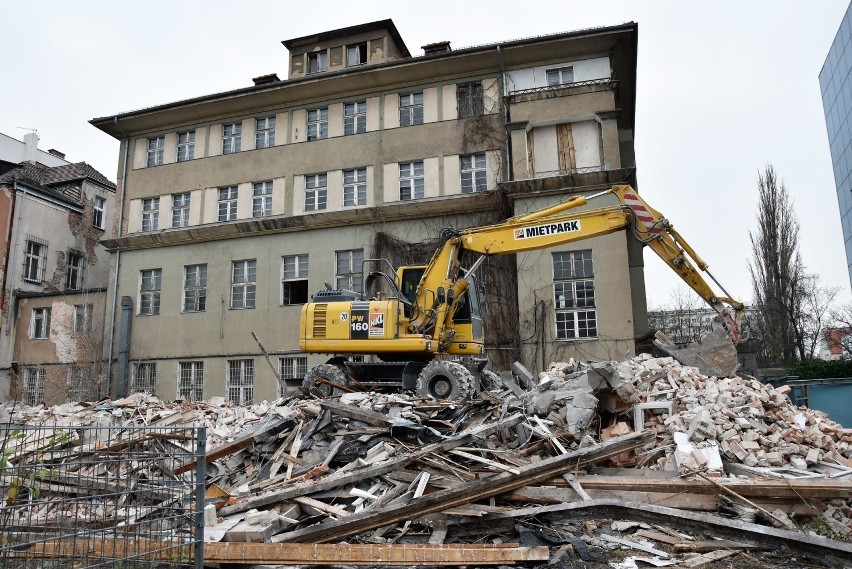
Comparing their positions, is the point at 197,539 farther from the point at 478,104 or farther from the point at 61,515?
the point at 478,104

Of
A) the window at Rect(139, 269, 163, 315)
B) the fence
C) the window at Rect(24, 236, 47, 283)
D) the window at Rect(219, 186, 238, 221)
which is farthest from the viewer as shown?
the window at Rect(24, 236, 47, 283)

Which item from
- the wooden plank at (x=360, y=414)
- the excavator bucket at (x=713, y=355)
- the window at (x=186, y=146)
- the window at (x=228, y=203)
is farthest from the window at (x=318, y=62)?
the wooden plank at (x=360, y=414)

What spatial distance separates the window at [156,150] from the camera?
2620cm

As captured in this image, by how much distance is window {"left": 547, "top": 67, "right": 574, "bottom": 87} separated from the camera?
21.2 metres

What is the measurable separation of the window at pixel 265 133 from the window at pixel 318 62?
2854 mm

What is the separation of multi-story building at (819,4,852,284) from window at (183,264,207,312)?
4031 cm

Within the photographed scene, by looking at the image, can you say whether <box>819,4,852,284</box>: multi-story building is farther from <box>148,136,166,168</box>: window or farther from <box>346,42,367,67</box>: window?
<box>148,136,166,168</box>: window

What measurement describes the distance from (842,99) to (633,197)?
38.4 m

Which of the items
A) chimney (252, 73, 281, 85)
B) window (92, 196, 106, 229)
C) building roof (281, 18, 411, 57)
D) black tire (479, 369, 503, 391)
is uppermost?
building roof (281, 18, 411, 57)

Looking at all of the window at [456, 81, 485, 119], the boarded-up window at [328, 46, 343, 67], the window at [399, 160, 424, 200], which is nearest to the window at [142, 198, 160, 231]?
the boarded-up window at [328, 46, 343, 67]

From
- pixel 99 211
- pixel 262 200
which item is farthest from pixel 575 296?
pixel 99 211

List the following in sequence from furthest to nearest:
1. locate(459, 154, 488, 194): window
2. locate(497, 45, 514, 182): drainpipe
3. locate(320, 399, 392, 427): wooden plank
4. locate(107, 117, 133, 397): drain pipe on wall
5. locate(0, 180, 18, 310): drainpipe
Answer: locate(0, 180, 18, 310): drainpipe
locate(107, 117, 133, 397): drain pipe on wall
locate(459, 154, 488, 194): window
locate(497, 45, 514, 182): drainpipe
locate(320, 399, 392, 427): wooden plank

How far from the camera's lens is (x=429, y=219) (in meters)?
21.6

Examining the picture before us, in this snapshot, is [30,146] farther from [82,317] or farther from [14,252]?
A: [82,317]
